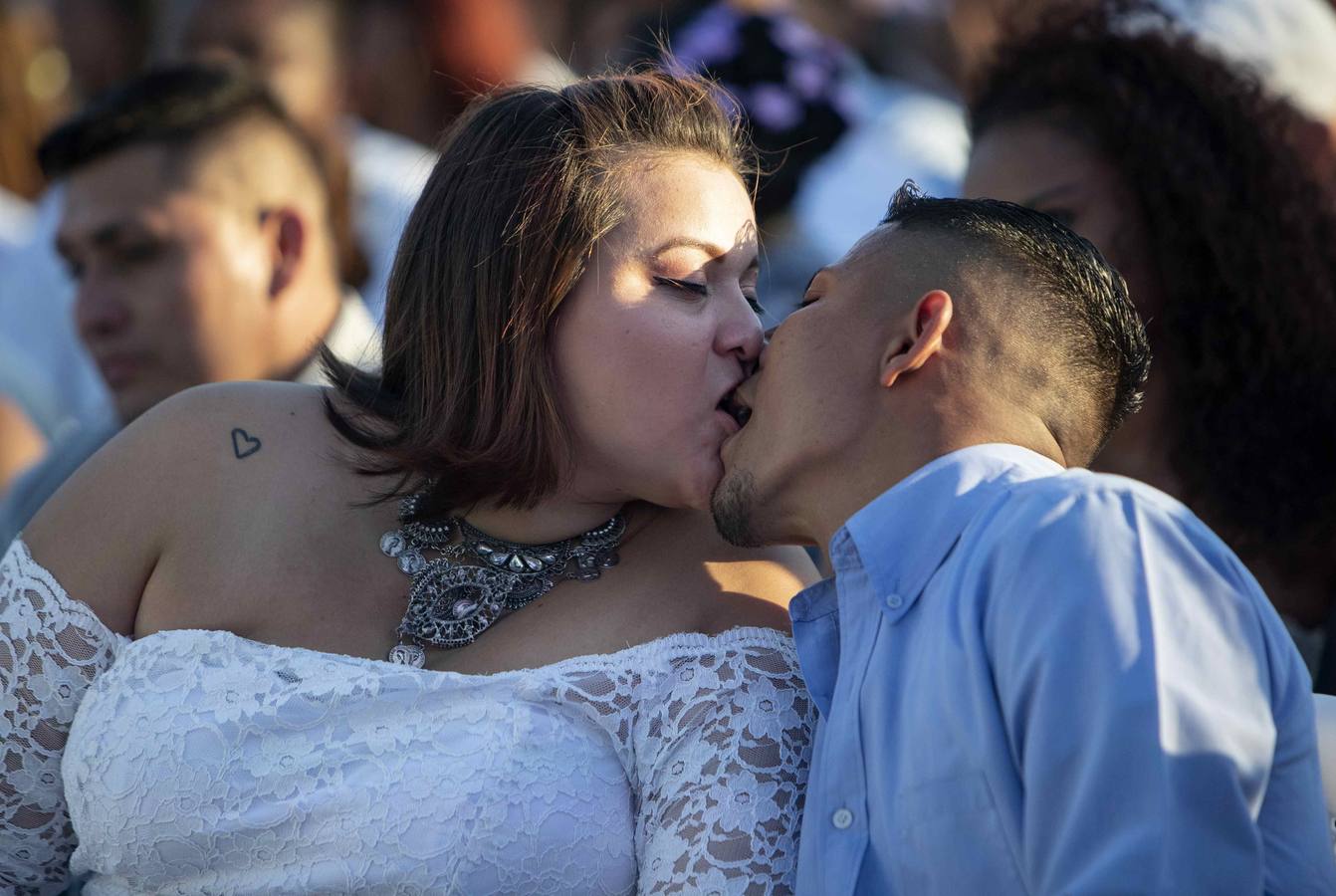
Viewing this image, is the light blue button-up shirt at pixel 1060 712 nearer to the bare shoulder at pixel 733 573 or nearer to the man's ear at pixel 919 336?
the man's ear at pixel 919 336

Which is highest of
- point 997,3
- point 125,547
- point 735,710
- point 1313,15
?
point 1313,15

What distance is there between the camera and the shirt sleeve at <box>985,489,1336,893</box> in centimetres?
154

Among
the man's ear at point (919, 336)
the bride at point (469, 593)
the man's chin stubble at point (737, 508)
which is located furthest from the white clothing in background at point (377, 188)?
the man's ear at point (919, 336)

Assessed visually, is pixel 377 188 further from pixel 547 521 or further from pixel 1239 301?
pixel 1239 301

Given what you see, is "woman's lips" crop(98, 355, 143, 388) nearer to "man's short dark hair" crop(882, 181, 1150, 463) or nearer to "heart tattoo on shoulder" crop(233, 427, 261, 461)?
"heart tattoo on shoulder" crop(233, 427, 261, 461)

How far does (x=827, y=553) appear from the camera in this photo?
2.20m

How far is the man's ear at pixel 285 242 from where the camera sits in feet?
13.5

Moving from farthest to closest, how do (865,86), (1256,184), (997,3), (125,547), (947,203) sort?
(865,86), (997,3), (1256,184), (125,547), (947,203)

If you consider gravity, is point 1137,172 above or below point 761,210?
above

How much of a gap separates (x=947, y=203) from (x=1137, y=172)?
1.14 meters

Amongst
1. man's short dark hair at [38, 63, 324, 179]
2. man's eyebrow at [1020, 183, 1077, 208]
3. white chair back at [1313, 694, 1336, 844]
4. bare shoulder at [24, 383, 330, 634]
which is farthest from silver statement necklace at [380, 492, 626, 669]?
man's short dark hair at [38, 63, 324, 179]

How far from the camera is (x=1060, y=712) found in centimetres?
159

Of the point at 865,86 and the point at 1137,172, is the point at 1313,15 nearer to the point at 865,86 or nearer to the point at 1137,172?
the point at 1137,172

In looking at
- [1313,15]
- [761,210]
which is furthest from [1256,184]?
[761,210]
